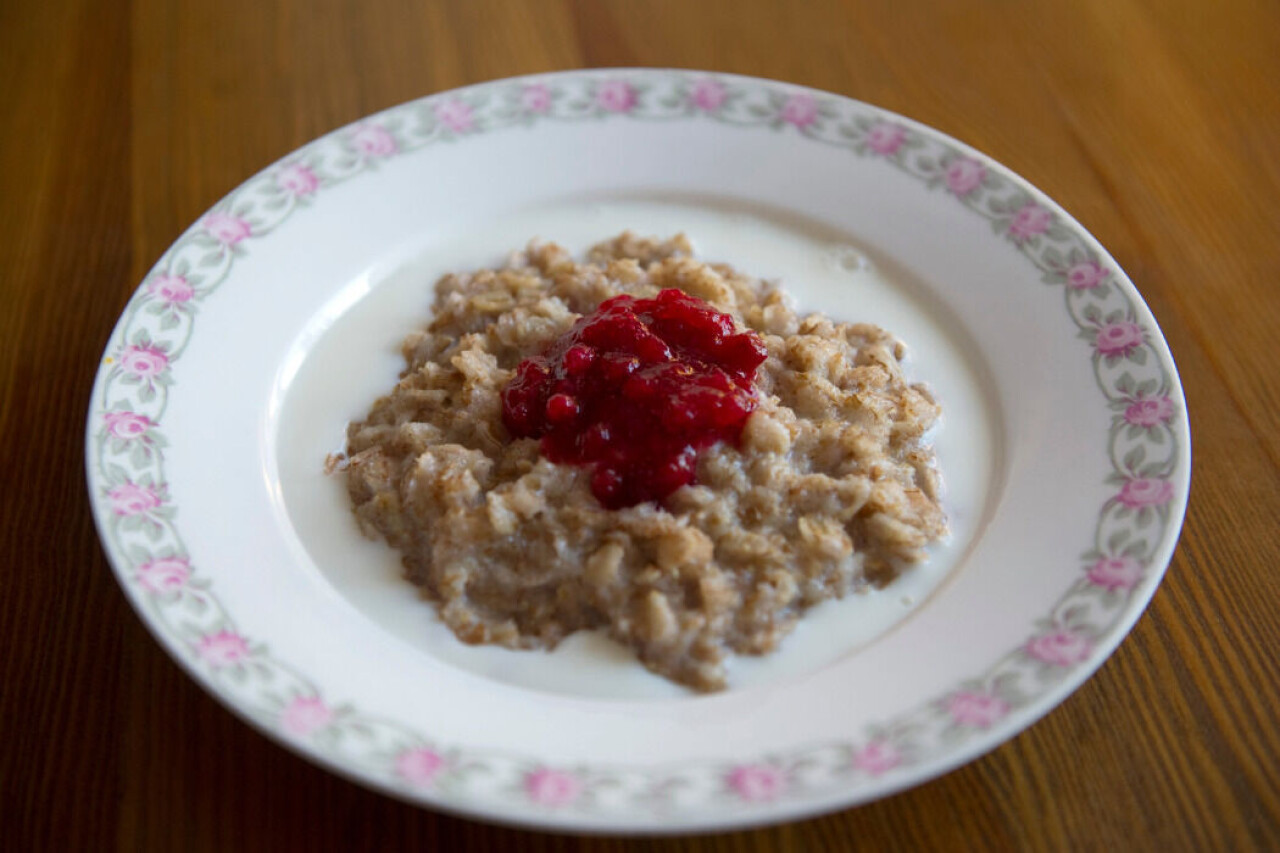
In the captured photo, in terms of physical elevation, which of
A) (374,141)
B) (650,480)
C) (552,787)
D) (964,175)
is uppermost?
(374,141)

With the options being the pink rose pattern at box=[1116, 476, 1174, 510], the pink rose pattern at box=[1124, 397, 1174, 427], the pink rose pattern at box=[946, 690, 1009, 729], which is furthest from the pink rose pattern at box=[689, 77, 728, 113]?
the pink rose pattern at box=[946, 690, 1009, 729]

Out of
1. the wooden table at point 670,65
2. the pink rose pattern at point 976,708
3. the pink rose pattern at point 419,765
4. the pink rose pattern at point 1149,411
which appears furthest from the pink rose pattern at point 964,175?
the pink rose pattern at point 419,765

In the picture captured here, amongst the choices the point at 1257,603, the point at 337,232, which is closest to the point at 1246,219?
the point at 1257,603

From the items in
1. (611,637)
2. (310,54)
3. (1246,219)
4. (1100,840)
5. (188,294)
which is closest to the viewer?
(1100,840)

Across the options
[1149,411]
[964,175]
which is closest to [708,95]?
[964,175]

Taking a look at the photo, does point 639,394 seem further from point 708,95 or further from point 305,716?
point 708,95

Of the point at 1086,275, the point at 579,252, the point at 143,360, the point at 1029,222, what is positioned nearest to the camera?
the point at 143,360

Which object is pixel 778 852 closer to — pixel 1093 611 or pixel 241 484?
pixel 1093 611
